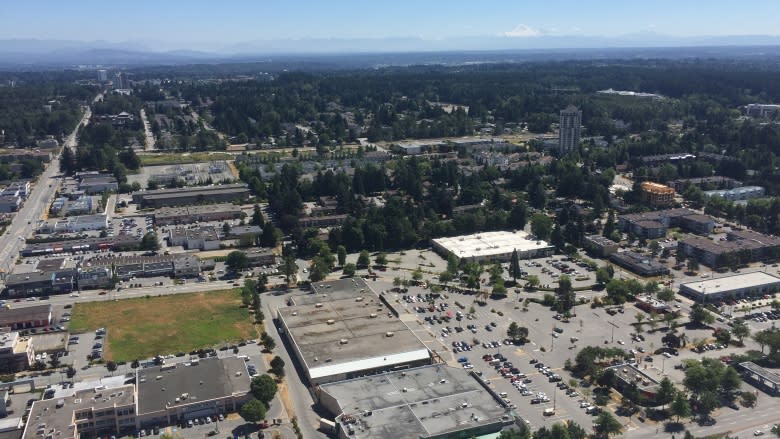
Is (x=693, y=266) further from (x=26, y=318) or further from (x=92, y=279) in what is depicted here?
(x=26, y=318)

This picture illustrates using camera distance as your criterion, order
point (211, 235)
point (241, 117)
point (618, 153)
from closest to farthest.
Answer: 1. point (211, 235)
2. point (618, 153)
3. point (241, 117)

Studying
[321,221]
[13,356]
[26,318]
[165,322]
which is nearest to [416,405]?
[165,322]

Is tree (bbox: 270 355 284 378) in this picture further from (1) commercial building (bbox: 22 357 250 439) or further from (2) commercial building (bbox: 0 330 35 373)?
(2) commercial building (bbox: 0 330 35 373)

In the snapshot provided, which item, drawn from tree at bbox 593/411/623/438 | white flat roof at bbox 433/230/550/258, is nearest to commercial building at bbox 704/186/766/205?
white flat roof at bbox 433/230/550/258

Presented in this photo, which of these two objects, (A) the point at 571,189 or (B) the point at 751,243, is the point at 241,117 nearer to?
(A) the point at 571,189

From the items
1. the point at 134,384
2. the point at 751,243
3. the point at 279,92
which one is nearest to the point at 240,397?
the point at 134,384
